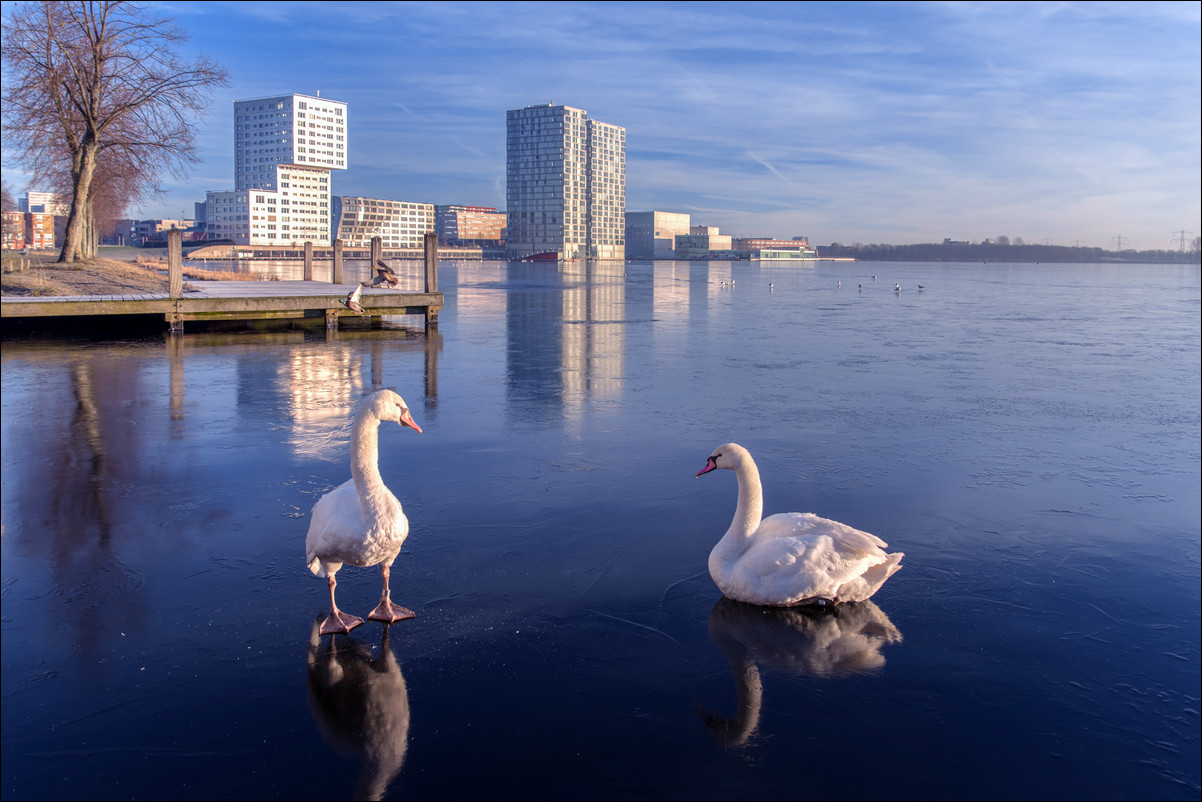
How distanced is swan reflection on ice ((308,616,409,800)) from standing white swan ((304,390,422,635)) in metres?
0.20

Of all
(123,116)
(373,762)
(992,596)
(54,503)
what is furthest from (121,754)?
(123,116)

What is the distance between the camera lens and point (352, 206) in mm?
192000

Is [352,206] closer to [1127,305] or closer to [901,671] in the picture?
[1127,305]

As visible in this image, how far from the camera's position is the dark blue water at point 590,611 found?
12.5 feet

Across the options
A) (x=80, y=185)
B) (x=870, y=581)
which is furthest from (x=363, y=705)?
(x=80, y=185)

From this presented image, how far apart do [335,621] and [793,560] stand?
8.82ft

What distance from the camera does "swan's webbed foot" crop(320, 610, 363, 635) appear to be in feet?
16.2

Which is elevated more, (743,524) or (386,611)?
(743,524)

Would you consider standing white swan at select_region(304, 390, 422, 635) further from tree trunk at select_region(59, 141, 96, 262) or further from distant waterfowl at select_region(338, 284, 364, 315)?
tree trunk at select_region(59, 141, 96, 262)

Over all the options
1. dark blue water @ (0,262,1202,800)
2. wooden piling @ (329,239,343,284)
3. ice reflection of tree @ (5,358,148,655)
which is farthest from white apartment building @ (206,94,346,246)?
dark blue water @ (0,262,1202,800)

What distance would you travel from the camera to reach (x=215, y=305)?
20078mm

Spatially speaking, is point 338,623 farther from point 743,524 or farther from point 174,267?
point 174,267

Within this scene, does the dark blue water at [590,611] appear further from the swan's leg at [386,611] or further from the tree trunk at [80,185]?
the tree trunk at [80,185]

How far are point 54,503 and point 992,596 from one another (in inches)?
281
